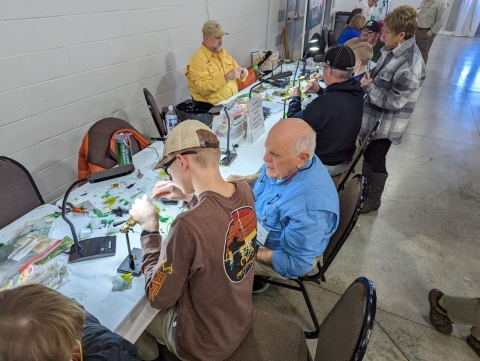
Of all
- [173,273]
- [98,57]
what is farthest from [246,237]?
[98,57]

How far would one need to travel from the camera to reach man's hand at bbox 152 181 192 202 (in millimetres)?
1516

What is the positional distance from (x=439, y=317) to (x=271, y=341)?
1.33 metres

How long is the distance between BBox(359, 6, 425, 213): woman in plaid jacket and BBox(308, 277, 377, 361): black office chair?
6.08 feet

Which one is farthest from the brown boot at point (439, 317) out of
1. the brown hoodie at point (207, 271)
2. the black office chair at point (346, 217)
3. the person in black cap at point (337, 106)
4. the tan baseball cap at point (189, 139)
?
the tan baseball cap at point (189, 139)

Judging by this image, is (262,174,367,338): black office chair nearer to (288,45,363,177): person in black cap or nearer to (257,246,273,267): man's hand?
(257,246,273,267): man's hand

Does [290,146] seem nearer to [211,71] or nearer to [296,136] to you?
[296,136]

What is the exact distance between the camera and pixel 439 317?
1.92 meters

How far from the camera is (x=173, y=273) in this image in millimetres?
963

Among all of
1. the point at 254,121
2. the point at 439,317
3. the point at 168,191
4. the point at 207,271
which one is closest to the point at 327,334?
A: the point at 207,271

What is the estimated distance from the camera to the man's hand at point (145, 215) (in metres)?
1.18

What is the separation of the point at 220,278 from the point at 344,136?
154cm

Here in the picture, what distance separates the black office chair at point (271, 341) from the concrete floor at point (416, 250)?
704mm

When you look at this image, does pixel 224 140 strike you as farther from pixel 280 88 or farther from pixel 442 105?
pixel 442 105

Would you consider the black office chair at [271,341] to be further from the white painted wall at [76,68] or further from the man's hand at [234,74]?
the man's hand at [234,74]
